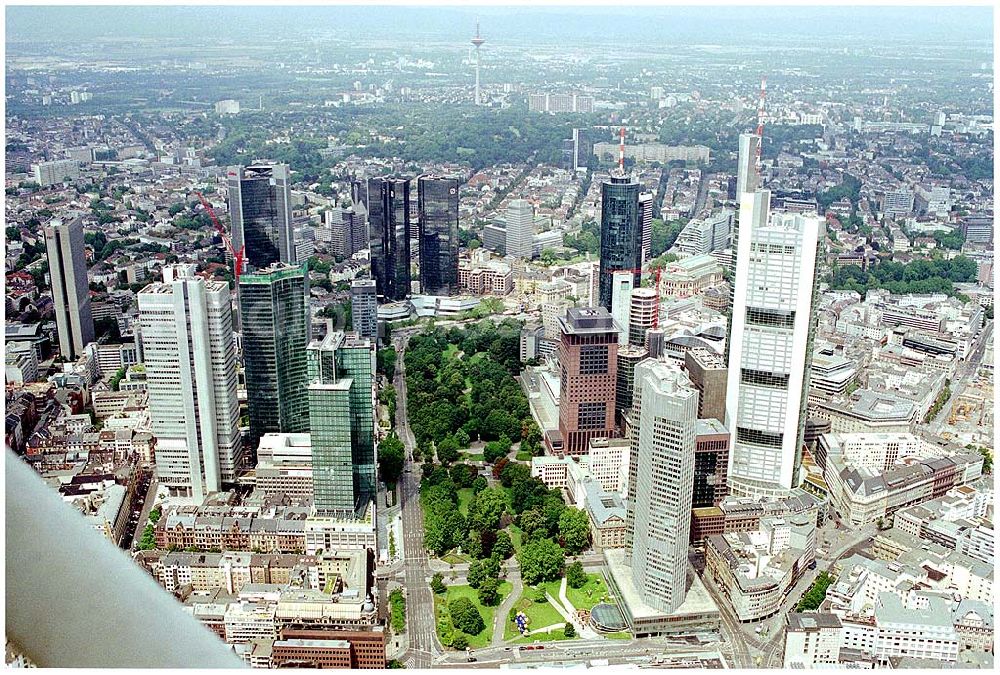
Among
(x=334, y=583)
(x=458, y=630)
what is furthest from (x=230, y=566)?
(x=458, y=630)

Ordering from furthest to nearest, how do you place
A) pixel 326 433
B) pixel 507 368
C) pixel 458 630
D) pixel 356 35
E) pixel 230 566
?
pixel 356 35, pixel 507 368, pixel 326 433, pixel 230 566, pixel 458 630

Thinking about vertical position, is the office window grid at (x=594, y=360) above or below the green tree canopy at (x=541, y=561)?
above

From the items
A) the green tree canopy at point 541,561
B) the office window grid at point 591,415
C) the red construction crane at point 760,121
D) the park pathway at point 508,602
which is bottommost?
the park pathway at point 508,602

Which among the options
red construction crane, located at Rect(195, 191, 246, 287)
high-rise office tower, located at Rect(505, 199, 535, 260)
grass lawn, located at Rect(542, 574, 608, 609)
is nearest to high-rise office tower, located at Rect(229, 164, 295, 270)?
red construction crane, located at Rect(195, 191, 246, 287)

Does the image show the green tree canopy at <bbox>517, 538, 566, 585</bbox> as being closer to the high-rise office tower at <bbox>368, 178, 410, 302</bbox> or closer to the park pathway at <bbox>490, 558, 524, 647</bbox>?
the park pathway at <bbox>490, 558, 524, 647</bbox>

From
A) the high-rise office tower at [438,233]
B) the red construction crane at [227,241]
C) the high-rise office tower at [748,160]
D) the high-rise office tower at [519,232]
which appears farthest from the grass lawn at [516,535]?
the high-rise office tower at [748,160]

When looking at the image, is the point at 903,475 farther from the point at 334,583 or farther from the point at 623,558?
the point at 334,583

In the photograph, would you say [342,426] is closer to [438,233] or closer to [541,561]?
[541,561]

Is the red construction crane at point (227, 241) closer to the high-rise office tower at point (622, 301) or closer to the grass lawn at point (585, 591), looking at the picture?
the high-rise office tower at point (622, 301)
